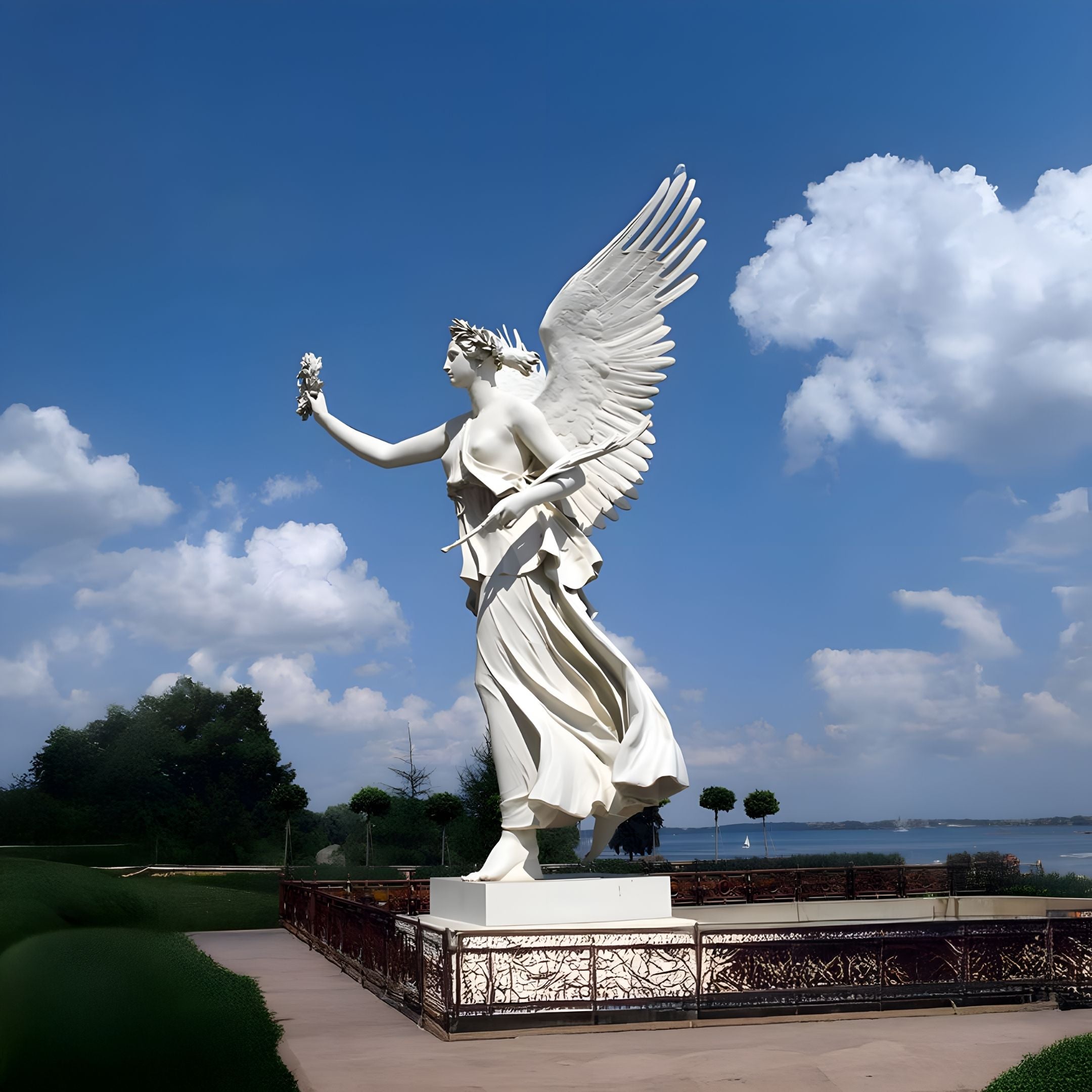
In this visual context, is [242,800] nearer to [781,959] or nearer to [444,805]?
[444,805]

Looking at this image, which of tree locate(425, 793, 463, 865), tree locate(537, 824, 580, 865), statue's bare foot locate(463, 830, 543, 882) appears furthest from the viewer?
tree locate(537, 824, 580, 865)

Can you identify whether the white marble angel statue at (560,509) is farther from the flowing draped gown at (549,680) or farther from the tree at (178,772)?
the tree at (178,772)

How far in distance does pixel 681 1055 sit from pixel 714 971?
105 cm

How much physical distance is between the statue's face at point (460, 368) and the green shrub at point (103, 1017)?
653 centimetres

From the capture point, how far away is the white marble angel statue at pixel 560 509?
25.5 feet

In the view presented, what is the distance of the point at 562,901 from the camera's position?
7250mm

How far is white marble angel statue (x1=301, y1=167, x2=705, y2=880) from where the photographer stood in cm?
778

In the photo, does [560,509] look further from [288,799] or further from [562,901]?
[288,799]

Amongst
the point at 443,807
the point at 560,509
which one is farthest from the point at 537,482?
the point at 443,807

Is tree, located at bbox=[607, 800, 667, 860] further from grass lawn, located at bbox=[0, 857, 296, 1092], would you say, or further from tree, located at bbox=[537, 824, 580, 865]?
grass lawn, located at bbox=[0, 857, 296, 1092]

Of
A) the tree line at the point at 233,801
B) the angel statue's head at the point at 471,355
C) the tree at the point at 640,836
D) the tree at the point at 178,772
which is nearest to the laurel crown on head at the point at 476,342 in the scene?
the angel statue's head at the point at 471,355

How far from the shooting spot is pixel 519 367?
9031mm

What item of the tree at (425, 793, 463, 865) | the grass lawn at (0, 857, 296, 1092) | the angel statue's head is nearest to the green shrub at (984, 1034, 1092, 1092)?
the grass lawn at (0, 857, 296, 1092)

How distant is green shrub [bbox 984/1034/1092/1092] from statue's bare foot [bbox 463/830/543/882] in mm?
3498
